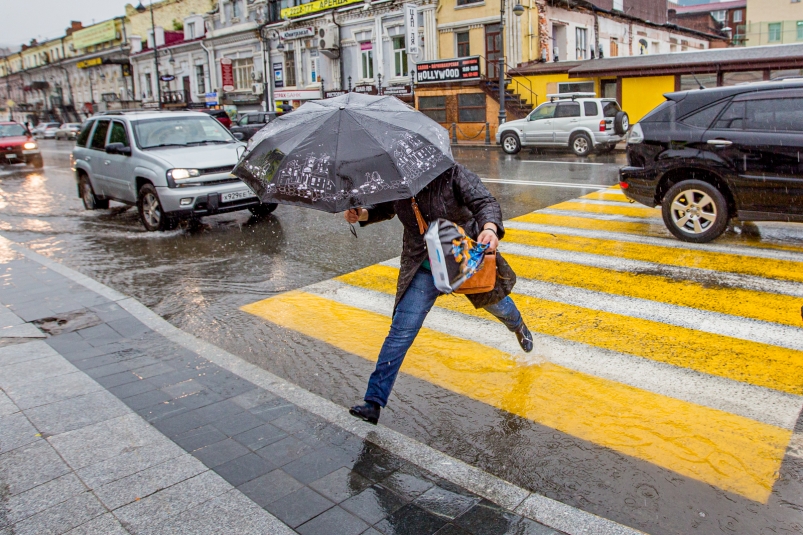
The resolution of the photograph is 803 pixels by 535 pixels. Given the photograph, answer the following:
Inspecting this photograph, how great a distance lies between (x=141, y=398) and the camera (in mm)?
4285

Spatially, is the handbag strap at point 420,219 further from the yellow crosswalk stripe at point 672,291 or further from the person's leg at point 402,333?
the yellow crosswalk stripe at point 672,291

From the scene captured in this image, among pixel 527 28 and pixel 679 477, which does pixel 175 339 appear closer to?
pixel 679 477

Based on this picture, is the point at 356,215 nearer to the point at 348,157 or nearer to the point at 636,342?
the point at 348,157


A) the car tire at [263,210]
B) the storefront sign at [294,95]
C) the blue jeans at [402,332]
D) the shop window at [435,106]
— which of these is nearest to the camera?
the blue jeans at [402,332]

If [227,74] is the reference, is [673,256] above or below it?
below

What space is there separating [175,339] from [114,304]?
56.0 inches

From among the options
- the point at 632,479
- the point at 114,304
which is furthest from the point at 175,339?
the point at 632,479

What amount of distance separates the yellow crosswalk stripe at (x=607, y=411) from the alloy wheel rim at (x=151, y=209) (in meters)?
5.74

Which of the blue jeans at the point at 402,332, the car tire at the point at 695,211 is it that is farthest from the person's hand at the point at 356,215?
the car tire at the point at 695,211

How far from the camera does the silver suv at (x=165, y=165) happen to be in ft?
32.4

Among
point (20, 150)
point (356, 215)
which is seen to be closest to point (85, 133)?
point (356, 215)

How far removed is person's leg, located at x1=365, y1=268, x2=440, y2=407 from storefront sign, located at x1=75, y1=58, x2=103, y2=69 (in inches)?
2636

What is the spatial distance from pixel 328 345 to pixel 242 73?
4530cm

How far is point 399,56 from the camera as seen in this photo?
117ft
